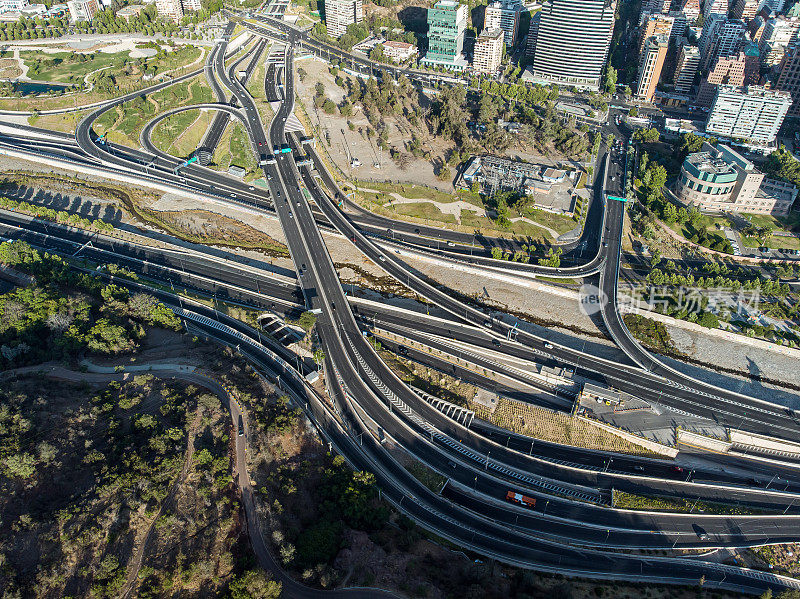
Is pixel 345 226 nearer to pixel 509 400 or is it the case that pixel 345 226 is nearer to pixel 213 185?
pixel 213 185

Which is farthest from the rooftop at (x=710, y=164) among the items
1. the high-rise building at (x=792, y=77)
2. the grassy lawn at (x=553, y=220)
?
the high-rise building at (x=792, y=77)

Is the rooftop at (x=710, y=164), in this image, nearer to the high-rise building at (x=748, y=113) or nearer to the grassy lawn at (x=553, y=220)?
the high-rise building at (x=748, y=113)

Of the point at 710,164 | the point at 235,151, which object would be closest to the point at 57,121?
the point at 235,151

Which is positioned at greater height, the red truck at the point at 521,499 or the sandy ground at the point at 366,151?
the sandy ground at the point at 366,151

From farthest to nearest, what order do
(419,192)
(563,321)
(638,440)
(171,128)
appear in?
1. (171,128)
2. (419,192)
3. (563,321)
4. (638,440)

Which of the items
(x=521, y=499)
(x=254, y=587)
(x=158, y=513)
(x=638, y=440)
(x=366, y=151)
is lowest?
(x=521, y=499)

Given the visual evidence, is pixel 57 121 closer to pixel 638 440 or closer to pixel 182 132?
pixel 182 132

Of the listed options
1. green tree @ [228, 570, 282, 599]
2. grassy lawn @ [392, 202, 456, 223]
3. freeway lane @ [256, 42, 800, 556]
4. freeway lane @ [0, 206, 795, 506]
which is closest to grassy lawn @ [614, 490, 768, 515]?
freeway lane @ [256, 42, 800, 556]
